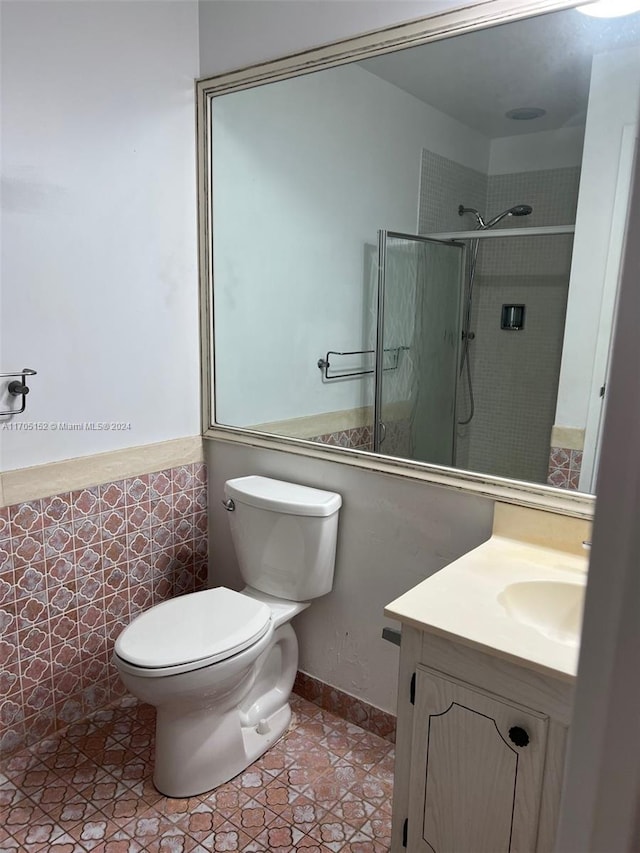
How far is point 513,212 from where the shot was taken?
6.42 ft

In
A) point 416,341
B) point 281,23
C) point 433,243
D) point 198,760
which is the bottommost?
point 198,760

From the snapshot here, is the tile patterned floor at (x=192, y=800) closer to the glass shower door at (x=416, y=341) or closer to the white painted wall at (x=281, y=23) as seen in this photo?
the glass shower door at (x=416, y=341)

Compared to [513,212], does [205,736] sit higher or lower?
lower

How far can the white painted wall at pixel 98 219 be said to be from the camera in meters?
1.74

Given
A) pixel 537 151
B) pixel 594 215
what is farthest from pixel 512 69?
pixel 594 215

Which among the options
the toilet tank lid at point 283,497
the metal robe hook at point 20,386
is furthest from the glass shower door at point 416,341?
the metal robe hook at point 20,386

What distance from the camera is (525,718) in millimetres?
1168

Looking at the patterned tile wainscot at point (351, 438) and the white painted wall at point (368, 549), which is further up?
the patterned tile wainscot at point (351, 438)

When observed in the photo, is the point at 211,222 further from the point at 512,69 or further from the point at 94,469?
the point at 512,69

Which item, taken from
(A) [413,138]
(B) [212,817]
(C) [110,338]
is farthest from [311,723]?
(A) [413,138]

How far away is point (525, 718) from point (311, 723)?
1.12 meters

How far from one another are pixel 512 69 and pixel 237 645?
5.92 feet

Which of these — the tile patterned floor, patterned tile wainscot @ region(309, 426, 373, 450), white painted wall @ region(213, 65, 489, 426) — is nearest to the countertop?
patterned tile wainscot @ region(309, 426, 373, 450)

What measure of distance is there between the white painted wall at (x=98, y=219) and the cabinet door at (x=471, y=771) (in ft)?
4.24
